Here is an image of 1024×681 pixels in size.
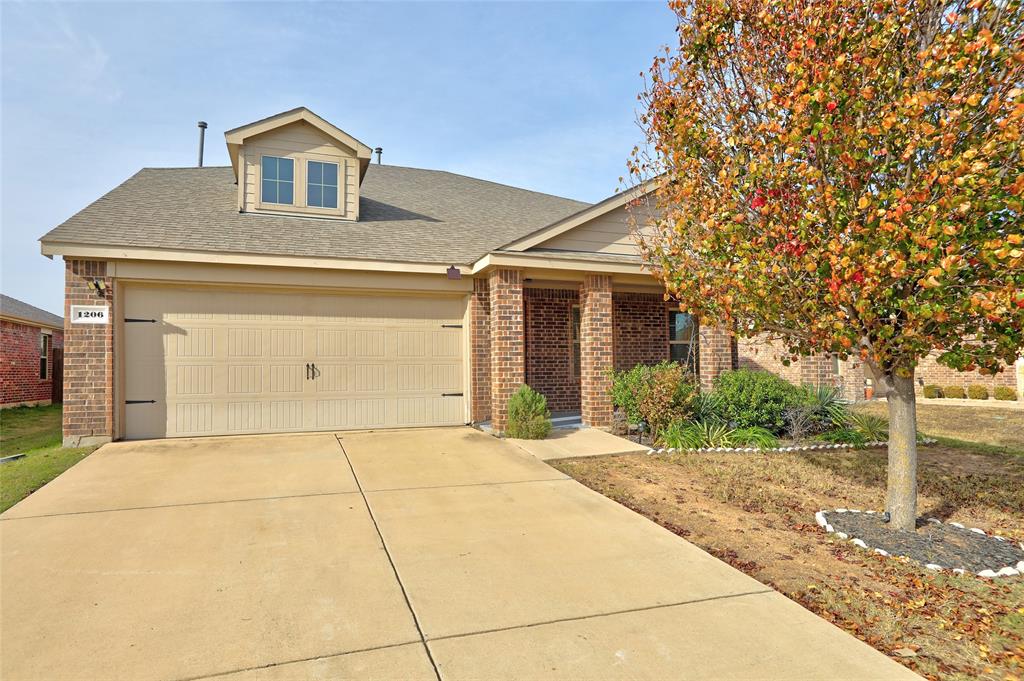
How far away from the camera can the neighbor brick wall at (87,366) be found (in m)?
8.64

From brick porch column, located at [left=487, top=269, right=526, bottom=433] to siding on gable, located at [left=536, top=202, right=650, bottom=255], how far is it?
1.12 meters

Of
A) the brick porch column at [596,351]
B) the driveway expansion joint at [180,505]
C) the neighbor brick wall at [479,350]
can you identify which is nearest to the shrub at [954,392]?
the brick porch column at [596,351]

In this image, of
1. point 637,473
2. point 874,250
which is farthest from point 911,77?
point 637,473

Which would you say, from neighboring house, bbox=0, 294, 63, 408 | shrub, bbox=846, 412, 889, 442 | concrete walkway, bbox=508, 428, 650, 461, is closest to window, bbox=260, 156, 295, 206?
concrete walkway, bbox=508, 428, 650, 461

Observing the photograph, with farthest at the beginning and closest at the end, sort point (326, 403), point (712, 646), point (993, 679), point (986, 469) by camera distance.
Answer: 1. point (326, 403)
2. point (986, 469)
3. point (712, 646)
4. point (993, 679)

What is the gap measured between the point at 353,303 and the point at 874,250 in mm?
8313

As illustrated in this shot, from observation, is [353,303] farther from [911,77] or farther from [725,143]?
[911,77]

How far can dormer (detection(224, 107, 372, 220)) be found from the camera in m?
10.9

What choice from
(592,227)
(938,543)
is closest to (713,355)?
(592,227)

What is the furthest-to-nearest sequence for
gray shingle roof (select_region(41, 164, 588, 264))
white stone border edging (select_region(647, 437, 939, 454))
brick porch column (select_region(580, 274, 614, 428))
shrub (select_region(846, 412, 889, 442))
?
1. brick porch column (select_region(580, 274, 614, 428))
2. shrub (select_region(846, 412, 889, 442))
3. gray shingle roof (select_region(41, 164, 588, 264))
4. white stone border edging (select_region(647, 437, 939, 454))

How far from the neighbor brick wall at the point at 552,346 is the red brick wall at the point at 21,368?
14666 mm

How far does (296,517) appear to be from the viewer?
5.26 metres

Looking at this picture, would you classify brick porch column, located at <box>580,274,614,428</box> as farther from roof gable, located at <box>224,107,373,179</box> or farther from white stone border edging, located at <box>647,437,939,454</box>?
roof gable, located at <box>224,107,373,179</box>

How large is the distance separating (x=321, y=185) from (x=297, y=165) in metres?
0.58
